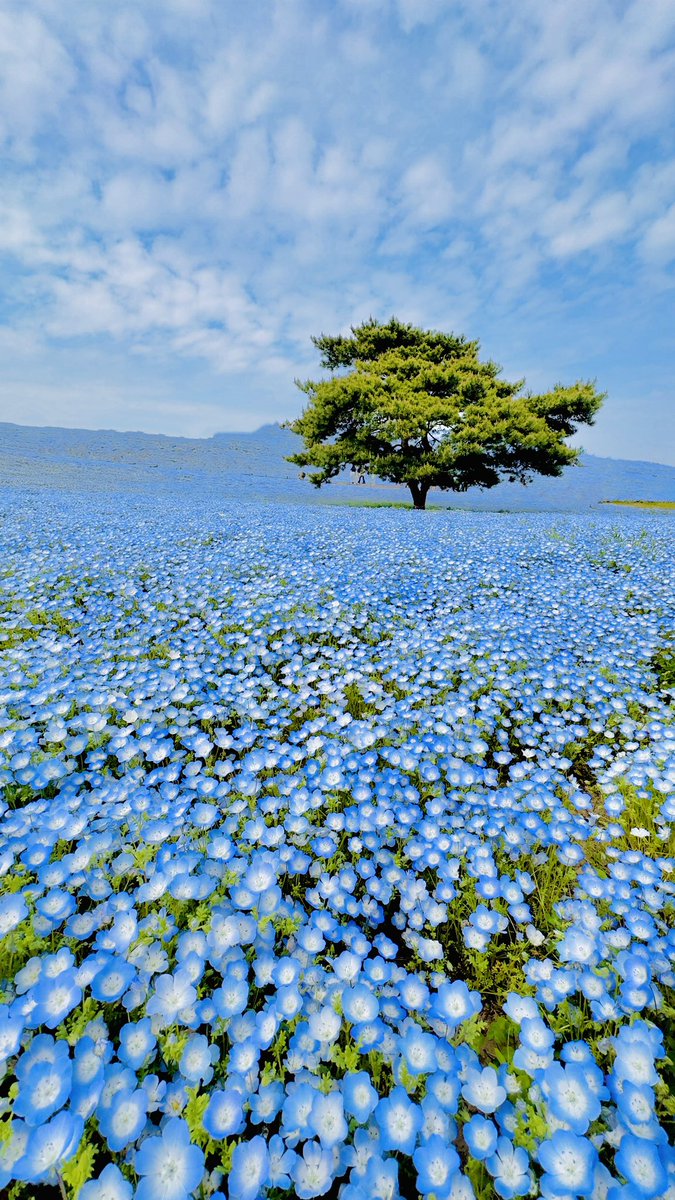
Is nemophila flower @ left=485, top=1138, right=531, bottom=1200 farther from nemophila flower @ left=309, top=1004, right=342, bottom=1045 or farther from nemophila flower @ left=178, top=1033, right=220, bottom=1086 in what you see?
nemophila flower @ left=178, top=1033, right=220, bottom=1086

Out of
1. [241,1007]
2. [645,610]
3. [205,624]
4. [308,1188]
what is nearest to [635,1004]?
[308,1188]

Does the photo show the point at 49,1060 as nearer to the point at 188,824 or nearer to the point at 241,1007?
the point at 241,1007

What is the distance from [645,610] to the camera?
6.29 m

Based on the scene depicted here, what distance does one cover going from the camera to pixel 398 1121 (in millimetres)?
1202

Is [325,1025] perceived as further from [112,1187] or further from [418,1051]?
[112,1187]

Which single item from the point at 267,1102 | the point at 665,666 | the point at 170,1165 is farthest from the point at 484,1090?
the point at 665,666

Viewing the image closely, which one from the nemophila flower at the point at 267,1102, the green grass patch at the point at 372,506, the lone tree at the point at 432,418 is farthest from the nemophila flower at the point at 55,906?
the lone tree at the point at 432,418

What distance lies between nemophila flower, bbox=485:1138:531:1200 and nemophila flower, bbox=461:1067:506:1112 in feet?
0.22

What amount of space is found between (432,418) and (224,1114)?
21.0 m

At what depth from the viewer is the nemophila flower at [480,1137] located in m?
1.16

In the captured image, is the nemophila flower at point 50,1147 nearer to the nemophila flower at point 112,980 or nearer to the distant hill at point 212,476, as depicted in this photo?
the nemophila flower at point 112,980

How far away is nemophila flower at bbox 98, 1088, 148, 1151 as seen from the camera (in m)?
1.13

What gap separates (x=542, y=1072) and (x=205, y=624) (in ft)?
14.9

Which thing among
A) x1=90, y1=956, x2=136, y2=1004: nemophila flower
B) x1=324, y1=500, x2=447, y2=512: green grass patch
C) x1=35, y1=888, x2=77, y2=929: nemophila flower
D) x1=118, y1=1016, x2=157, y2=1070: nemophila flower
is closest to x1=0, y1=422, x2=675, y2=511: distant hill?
x1=324, y1=500, x2=447, y2=512: green grass patch
